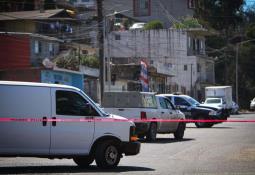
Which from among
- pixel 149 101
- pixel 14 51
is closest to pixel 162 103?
pixel 149 101

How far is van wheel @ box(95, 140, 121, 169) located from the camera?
48.4ft

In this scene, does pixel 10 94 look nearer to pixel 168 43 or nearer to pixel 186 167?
pixel 186 167

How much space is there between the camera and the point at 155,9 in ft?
318

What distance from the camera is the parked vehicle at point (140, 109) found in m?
24.3

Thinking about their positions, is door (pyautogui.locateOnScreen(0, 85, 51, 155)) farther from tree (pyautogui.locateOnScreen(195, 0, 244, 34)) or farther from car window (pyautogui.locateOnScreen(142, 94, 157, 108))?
tree (pyautogui.locateOnScreen(195, 0, 244, 34))

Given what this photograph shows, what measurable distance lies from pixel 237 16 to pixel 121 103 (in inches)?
2532

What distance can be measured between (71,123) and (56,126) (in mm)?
370

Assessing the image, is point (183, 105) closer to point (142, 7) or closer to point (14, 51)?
point (14, 51)

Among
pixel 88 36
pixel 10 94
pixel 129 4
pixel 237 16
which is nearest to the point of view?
pixel 10 94

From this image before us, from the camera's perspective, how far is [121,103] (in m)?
24.8

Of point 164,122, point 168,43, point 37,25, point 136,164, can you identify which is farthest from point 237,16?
point 136,164

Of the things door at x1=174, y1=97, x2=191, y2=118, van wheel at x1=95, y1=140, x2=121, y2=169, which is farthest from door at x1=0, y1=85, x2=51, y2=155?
door at x1=174, y1=97, x2=191, y2=118

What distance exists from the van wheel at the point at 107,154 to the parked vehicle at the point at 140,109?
8.75 m

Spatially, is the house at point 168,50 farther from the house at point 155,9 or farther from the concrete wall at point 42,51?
the concrete wall at point 42,51
